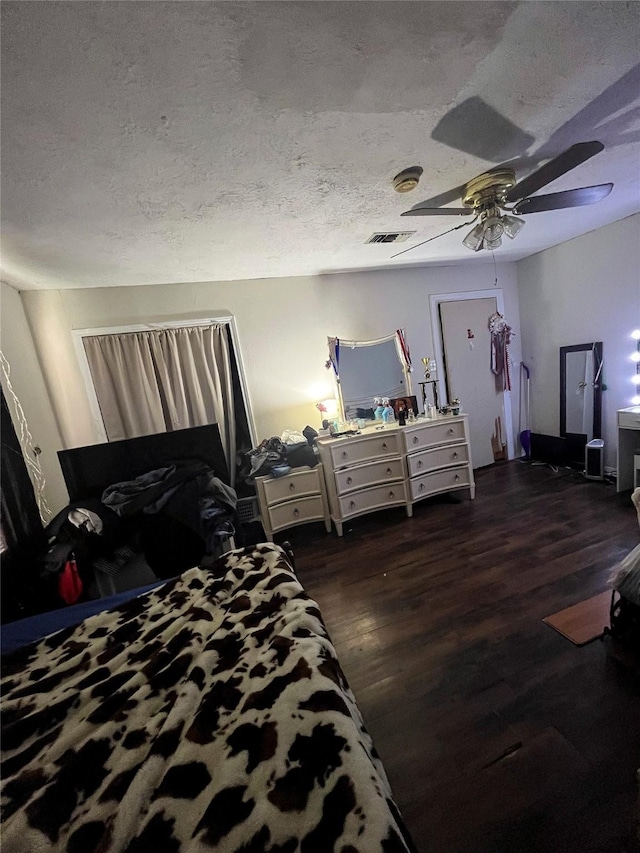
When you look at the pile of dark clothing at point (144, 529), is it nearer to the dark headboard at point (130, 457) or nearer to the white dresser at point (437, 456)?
the dark headboard at point (130, 457)

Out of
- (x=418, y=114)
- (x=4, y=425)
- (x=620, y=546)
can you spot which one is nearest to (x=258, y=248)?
(x=418, y=114)

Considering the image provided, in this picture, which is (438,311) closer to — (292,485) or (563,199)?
(563,199)

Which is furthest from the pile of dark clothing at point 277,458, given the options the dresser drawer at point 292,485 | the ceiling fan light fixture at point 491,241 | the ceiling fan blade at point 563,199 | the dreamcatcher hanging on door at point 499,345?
the dreamcatcher hanging on door at point 499,345

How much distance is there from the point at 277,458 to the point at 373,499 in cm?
94

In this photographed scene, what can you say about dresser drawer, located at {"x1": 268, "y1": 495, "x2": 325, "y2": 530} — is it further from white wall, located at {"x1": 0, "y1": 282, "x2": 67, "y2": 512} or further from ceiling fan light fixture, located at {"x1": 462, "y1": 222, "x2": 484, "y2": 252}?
ceiling fan light fixture, located at {"x1": 462, "y1": 222, "x2": 484, "y2": 252}

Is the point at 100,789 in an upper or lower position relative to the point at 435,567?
upper

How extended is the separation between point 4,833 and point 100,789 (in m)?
0.16

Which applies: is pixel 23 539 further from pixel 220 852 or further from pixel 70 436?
pixel 220 852

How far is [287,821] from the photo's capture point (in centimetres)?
62

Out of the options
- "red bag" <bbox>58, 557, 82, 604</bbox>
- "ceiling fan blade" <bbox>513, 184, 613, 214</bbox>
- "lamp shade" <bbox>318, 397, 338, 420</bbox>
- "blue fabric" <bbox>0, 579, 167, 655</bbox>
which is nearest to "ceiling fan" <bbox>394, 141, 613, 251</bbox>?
"ceiling fan blade" <bbox>513, 184, 613, 214</bbox>

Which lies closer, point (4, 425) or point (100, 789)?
point (100, 789)

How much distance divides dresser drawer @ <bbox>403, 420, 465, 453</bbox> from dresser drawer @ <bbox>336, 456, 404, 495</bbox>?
Result: 200mm

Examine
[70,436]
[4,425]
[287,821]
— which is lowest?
[287,821]

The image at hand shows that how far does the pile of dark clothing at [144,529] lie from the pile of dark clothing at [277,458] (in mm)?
598
